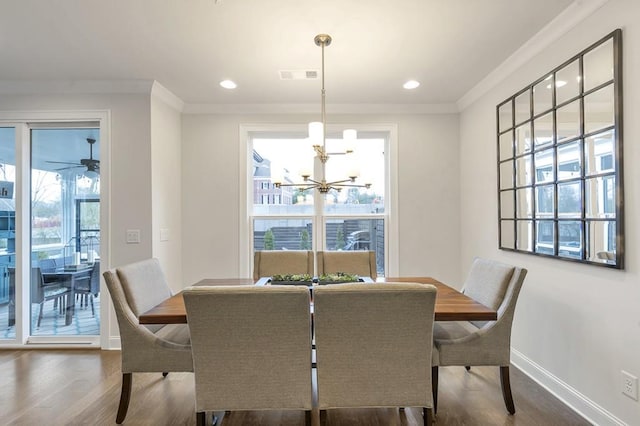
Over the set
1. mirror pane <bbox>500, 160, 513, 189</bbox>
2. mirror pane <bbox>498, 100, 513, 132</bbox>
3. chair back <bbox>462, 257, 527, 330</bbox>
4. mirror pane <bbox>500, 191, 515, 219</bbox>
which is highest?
mirror pane <bbox>498, 100, 513, 132</bbox>

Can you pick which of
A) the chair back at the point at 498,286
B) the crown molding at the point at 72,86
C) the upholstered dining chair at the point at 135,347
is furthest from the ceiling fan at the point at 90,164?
the chair back at the point at 498,286

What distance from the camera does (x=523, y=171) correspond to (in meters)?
2.81

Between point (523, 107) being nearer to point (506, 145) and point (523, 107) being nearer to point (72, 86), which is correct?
point (506, 145)

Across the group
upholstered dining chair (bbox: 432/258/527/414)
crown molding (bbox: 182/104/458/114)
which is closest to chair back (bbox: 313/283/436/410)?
upholstered dining chair (bbox: 432/258/527/414)

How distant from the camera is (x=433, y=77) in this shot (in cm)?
322

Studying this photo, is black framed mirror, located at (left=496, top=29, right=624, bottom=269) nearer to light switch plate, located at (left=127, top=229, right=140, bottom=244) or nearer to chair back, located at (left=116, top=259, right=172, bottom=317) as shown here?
chair back, located at (left=116, top=259, right=172, bottom=317)

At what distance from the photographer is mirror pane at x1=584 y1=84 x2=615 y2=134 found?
1.96 meters

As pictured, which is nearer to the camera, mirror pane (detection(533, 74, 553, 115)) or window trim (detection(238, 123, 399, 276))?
mirror pane (detection(533, 74, 553, 115))

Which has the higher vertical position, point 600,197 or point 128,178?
point 128,178

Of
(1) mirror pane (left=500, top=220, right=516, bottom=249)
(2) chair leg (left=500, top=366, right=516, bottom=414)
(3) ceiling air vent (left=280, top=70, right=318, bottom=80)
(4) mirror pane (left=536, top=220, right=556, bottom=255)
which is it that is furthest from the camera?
(3) ceiling air vent (left=280, top=70, right=318, bottom=80)

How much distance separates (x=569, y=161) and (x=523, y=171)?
0.52 meters

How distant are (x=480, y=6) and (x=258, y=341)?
230 cm

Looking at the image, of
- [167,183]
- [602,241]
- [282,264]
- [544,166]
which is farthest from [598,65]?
[167,183]

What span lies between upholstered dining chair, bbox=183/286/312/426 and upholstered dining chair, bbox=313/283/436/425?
0.33 ft
